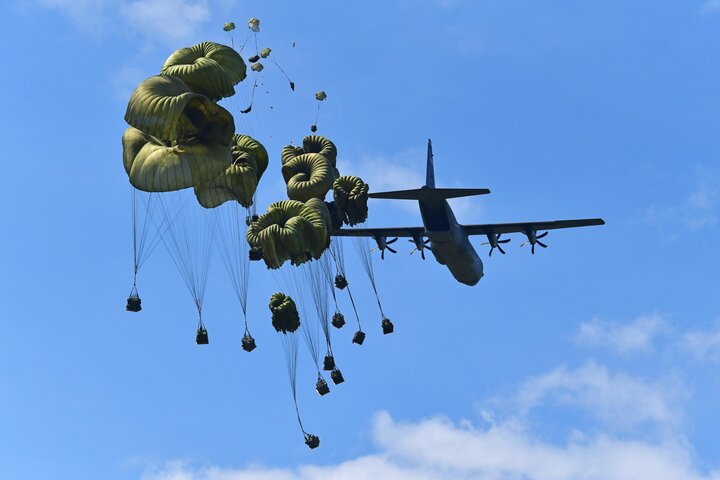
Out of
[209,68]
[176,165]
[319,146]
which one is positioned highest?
[319,146]

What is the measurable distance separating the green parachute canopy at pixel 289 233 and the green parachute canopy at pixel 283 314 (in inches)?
54.8

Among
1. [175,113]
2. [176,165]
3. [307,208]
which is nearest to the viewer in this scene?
[175,113]

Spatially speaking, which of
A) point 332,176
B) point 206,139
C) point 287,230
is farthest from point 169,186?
point 332,176

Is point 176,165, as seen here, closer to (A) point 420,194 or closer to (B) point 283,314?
(B) point 283,314

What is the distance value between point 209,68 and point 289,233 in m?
7.36

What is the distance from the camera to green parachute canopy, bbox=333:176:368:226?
1875 inches

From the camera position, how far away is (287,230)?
44.1 m

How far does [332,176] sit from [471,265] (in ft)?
61.8

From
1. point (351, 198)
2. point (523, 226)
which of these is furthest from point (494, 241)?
point (351, 198)

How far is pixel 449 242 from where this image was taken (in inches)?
2398

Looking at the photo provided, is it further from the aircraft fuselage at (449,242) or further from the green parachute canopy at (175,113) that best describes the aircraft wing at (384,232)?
the green parachute canopy at (175,113)

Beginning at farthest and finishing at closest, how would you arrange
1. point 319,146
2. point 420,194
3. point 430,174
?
1. point 430,174
2. point 420,194
3. point 319,146

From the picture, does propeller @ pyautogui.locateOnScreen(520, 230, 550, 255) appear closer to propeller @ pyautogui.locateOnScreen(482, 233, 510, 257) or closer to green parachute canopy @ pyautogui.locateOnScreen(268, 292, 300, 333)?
propeller @ pyautogui.locateOnScreen(482, 233, 510, 257)

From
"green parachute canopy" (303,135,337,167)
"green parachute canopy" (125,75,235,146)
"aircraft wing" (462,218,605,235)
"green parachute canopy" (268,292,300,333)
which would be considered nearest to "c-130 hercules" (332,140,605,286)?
"aircraft wing" (462,218,605,235)
